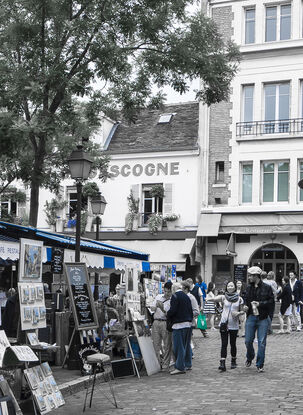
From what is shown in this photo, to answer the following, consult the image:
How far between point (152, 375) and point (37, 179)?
15.2ft

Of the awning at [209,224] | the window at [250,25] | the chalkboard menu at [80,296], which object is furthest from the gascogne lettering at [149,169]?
the chalkboard menu at [80,296]

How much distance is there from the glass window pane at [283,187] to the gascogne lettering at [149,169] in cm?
473

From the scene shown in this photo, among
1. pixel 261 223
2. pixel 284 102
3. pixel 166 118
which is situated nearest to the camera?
pixel 261 223

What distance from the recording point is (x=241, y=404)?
930 centimetres

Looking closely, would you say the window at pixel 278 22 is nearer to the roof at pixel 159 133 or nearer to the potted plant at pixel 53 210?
the roof at pixel 159 133

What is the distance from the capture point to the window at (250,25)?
31281 mm

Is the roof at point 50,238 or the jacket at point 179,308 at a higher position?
the roof at point 50,238

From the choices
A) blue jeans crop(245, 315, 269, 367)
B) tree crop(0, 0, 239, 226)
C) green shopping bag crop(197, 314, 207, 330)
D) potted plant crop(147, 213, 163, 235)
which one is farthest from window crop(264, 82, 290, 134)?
blue jeans crop(245, 315, 269, 367)

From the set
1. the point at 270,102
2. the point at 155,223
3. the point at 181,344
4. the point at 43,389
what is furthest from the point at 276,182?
the point at 43,389

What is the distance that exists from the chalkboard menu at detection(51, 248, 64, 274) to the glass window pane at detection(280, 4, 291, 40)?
18.9 meters

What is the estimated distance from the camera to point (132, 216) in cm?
3238

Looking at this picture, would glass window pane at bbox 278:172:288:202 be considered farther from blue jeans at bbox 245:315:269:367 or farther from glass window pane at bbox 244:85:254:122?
blue jeans at bbox 245:315:269:367

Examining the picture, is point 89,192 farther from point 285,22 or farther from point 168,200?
point 285,22

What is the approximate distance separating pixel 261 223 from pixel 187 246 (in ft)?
10.8
